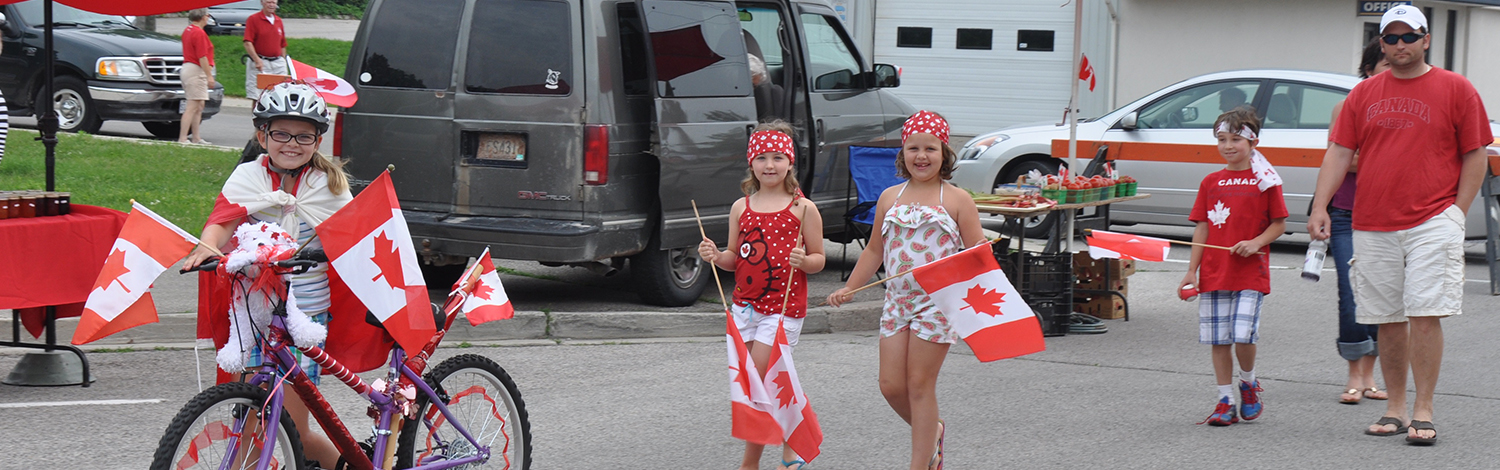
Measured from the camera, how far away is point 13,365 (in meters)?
7.00

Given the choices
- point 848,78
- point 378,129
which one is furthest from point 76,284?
point 848,78

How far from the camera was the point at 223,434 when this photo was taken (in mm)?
3848

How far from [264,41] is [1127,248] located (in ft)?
35.8

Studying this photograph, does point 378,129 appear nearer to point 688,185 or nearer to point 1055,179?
point 688,185

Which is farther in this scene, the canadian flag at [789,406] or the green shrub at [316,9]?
the green shrub at [316,9]

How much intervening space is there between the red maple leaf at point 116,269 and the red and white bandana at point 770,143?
88.1 inches

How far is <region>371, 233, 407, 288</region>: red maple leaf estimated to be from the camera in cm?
398

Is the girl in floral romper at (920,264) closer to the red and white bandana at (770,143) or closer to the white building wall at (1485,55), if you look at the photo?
the red and white bandana at (770,143)

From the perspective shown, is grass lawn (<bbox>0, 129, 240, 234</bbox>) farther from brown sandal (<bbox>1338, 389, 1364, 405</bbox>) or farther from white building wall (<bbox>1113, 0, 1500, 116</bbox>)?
white building wall (<bbox>1113, 0, 1500, 116</bbox>)

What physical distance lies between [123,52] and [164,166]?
10.7 ft

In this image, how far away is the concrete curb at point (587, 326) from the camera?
7.66 m

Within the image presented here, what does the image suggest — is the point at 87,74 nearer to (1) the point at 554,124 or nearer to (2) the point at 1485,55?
(1) the point at 554,124

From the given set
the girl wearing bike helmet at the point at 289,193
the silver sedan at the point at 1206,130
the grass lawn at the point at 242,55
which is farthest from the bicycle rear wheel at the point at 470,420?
the grass lawn at the point at 242,55

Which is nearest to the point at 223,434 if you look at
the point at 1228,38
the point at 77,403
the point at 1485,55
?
the point at 77,403
